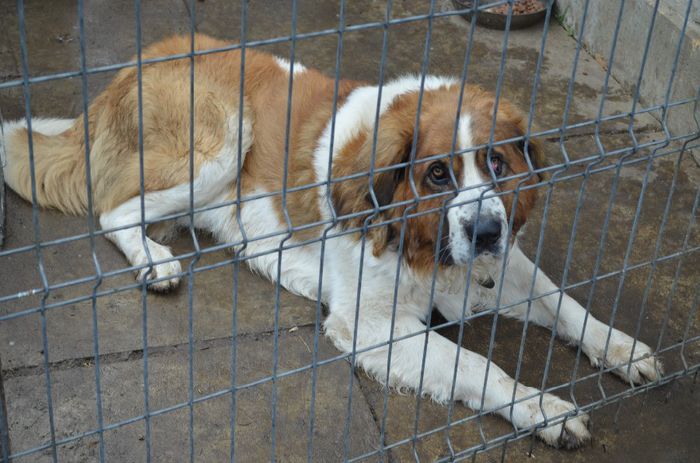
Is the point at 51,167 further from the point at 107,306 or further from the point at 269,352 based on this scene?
the point at 269,352

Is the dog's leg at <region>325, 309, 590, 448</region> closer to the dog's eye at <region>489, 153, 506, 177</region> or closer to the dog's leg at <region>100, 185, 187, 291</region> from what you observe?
the dog's eye at <region>489, 153, 506, 177</region>

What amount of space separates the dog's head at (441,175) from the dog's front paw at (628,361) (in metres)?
0.66

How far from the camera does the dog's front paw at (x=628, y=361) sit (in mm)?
3607

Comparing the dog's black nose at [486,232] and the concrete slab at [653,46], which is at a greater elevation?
the dog's black nose at [486,232]

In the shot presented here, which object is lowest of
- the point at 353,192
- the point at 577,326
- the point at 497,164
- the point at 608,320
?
the point at 608,320

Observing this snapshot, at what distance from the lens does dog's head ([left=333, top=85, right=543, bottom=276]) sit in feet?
10.2

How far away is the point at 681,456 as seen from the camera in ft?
11.0

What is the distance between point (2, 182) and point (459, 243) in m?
2.30

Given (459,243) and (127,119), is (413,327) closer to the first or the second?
(459,243)

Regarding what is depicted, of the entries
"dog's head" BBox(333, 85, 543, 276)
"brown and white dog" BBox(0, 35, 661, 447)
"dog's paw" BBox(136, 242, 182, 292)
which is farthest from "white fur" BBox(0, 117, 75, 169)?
"dog's head" BBox(333, 85, 543, 276)

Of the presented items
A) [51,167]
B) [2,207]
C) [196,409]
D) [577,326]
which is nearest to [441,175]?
[577,326]

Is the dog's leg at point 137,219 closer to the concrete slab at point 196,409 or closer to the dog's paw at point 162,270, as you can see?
the dog's paw at point 162,270

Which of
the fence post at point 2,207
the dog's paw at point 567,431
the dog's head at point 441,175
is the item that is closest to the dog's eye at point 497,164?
the dog's head at point 441,175

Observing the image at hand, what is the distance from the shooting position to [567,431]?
331 cm
